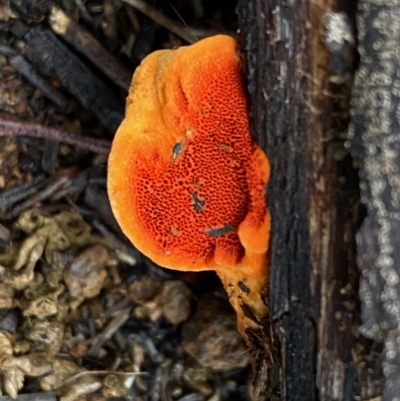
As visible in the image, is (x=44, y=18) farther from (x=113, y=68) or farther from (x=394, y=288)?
(x=394, y=288)

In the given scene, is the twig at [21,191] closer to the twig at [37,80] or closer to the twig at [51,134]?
the twig at [51,134]

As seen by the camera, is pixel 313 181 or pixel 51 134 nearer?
pixel 313 181

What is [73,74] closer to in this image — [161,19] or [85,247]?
[161,19]

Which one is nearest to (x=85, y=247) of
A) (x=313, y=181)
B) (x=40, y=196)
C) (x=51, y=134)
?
(x=40, y=196)

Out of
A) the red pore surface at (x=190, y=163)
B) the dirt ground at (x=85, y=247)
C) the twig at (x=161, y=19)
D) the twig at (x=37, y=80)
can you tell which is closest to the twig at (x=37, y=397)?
the dirt ground at (x=85, y=247)

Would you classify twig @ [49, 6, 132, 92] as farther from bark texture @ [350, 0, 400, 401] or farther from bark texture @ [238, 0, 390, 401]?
bark texture @ [350, 0, 400, 401]

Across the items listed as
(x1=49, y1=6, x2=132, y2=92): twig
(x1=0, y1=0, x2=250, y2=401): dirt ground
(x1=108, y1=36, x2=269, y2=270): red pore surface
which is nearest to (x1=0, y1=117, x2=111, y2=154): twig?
(x1=0, y1=0, x2=250, y2=401): dirt ground
